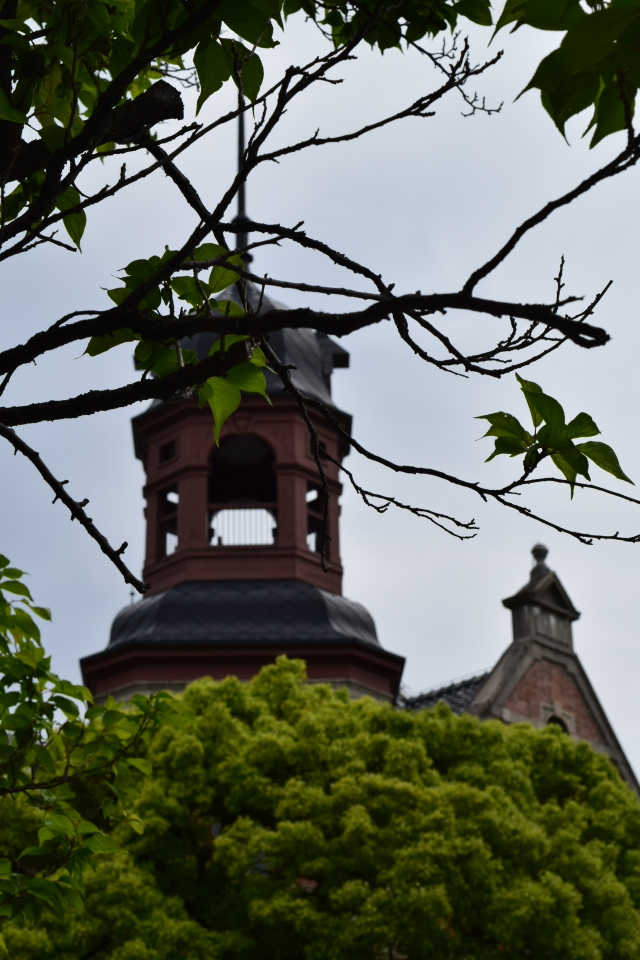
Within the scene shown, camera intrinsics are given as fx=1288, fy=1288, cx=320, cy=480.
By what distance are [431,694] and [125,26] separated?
26741mm

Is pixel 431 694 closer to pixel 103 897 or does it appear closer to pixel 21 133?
pixel 103 897

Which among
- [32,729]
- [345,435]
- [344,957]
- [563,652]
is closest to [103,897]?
[344,957]

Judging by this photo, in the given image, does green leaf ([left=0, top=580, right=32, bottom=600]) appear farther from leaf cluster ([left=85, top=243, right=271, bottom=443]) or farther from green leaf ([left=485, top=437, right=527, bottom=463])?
green leaf ([left=485, top=437, right=527, bottom=463])

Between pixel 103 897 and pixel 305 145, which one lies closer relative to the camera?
pixel 305 145

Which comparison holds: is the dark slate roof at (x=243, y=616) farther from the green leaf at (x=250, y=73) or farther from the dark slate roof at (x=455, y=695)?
the green leaf at (x=250, y=73)

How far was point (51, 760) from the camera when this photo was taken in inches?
200

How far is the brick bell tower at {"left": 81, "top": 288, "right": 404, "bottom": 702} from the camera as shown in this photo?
23.6 metres

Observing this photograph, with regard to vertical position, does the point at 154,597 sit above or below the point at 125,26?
above

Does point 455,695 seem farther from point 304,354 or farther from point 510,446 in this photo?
point 510,446

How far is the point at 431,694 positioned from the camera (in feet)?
95.2

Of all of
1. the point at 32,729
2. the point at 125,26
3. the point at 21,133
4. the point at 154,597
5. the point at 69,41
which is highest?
the point at 154,597

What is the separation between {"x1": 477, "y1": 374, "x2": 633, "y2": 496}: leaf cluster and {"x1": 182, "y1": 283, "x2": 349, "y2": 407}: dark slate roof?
21314 millimetres

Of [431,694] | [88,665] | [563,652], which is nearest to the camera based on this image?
[88,665]

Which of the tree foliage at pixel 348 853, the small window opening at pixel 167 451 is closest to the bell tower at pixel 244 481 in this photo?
the small window opening at pixel 167 451
